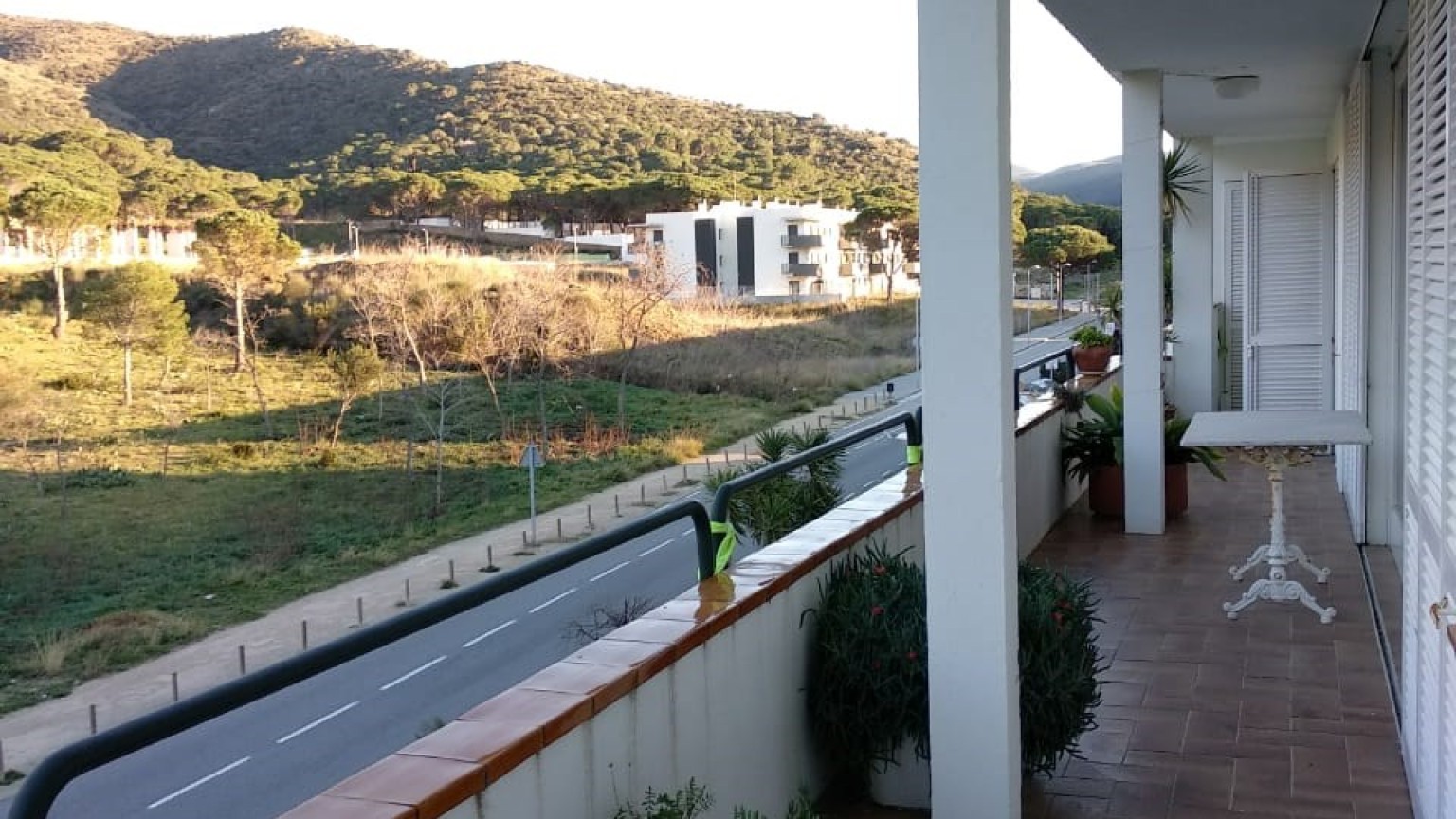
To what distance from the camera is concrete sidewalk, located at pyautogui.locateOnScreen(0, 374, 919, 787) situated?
1482 cm

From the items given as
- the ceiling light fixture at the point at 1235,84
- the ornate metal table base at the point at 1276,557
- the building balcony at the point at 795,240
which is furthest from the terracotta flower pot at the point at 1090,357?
the building balcony at the point at 795,240

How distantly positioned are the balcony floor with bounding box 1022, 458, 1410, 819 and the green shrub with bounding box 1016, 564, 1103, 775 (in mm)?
229

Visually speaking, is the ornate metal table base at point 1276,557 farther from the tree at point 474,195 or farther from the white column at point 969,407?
the tree at point 474,195

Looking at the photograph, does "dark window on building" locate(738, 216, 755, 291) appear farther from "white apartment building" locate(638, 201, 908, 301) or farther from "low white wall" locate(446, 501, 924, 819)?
"low white wall" locate(446, 501, 924, 819)

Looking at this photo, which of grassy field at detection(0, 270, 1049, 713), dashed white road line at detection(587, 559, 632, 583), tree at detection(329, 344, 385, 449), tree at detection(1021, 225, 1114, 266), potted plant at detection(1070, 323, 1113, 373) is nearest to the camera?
potted plant at detection(1070, 323, 1113, 373)

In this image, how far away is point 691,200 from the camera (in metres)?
63.3

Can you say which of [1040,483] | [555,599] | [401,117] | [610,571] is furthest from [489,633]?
[401,117]

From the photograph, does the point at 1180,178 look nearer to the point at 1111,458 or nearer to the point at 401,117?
the point at 1111,458

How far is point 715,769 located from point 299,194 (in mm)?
59645

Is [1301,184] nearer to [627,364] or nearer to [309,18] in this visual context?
[627,364]

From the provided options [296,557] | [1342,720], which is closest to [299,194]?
[296,557]

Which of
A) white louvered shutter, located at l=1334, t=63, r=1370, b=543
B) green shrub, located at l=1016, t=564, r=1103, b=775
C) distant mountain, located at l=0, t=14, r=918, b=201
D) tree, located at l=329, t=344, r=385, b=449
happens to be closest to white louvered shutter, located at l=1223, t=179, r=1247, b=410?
white louvered shutter, located at l=1334, t=63, r=1370, b=543

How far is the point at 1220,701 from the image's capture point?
4.41 m

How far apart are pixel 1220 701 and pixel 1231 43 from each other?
3562 millimetres
